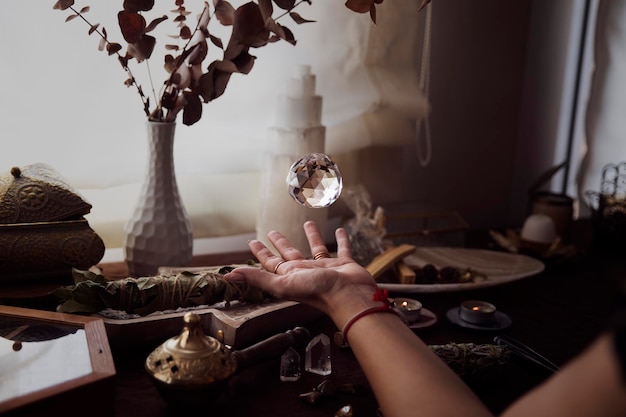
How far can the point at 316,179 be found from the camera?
88cm

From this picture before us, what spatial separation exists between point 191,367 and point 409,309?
0.43 metres

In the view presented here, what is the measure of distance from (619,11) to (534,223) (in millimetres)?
749

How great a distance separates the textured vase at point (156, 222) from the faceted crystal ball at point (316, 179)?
280 mm

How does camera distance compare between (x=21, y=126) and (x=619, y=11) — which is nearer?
(x=21, y=126)

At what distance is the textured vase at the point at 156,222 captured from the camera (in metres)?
1.06

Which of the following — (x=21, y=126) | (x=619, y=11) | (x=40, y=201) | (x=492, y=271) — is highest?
(x=619, y=11)

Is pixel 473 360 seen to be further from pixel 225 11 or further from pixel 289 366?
pixel 225 11

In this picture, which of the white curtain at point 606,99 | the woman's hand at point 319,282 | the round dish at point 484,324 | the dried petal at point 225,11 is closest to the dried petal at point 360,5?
the dried petal at point 225,11

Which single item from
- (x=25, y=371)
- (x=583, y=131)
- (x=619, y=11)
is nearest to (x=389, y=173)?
(x=583, y=131)

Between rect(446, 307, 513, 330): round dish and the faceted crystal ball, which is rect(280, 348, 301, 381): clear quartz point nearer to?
the faceted crystal ball

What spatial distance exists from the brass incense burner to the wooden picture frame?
0.05 metres

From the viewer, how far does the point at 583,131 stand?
184 cm

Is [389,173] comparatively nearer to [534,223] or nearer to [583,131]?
[534,223]

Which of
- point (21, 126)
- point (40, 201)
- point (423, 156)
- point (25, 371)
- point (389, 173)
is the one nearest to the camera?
point (25, 371)
